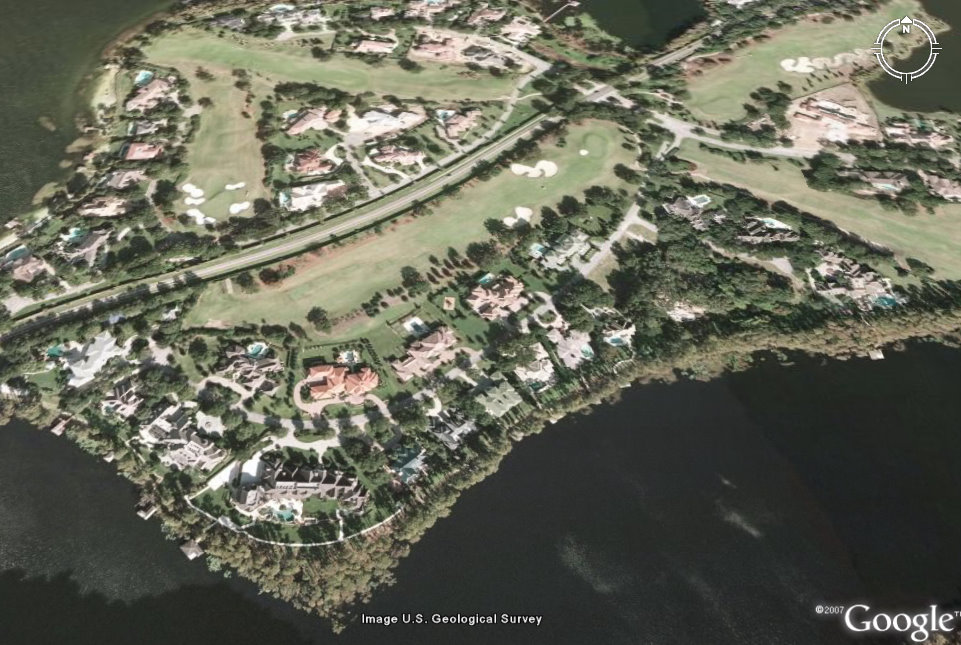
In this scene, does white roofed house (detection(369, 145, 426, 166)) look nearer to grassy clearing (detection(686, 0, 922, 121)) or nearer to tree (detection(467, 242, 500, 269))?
tree (detection(467, 242, 500, 269))

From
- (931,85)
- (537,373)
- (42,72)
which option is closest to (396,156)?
(537,373)

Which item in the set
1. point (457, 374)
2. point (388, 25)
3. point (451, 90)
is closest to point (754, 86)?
point (451, 90)

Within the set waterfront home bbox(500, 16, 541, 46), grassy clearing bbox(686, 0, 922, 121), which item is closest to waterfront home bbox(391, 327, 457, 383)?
grassy clearing bbox(686, 0, 922, 121)

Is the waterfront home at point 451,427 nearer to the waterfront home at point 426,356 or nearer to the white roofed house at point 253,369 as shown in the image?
the waterfront home at point 426,356

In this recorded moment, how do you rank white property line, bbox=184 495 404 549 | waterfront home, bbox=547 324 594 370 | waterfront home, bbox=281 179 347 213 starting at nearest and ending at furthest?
1. white property line, bbox=184 495 404 549
2. waterfront home, bbox=547 324 594 370
3. waterfront home, bbox=281 179 347 213
